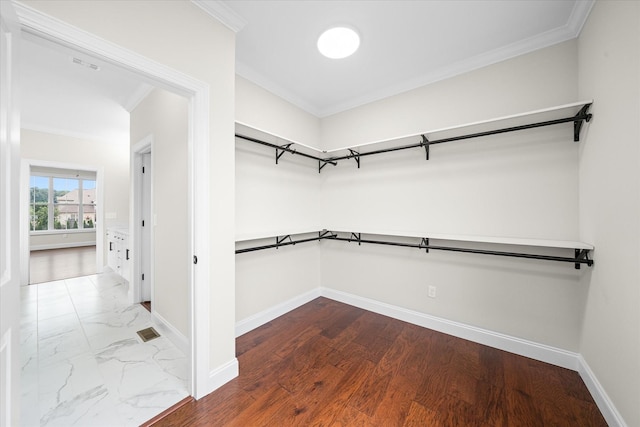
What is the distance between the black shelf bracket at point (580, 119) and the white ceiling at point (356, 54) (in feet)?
2.12

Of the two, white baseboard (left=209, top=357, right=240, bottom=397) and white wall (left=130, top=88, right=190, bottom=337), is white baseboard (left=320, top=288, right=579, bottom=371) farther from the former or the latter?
white wall (left=130, top=88, right=190, bottom=337)

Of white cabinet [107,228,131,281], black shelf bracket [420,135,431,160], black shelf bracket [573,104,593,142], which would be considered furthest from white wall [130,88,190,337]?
black shelf bracket [573,104,593,142]

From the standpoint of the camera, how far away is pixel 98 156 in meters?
4.67

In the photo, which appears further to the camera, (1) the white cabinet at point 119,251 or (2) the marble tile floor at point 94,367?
(1) the white cabinet at point 119,251

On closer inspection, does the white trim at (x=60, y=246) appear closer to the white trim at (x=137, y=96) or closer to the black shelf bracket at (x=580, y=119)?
the white trim at (x=137, y=96)

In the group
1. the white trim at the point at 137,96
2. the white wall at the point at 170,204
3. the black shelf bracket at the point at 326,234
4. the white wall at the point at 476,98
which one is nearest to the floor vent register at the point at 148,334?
the white wall at the point at 170,204

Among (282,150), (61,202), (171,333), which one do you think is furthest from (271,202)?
(61,202)

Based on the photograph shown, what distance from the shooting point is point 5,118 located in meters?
0.84

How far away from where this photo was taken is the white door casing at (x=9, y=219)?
2.67 feet

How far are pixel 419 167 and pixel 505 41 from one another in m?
1.18

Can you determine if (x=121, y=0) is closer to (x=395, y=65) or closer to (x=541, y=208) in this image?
(x=395, y=65)

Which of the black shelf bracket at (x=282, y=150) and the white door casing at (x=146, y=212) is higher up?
the black shelf bracket at (x=282, y=150)

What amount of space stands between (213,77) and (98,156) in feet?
15.5

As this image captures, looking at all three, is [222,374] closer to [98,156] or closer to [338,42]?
[338,42]
